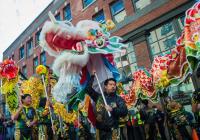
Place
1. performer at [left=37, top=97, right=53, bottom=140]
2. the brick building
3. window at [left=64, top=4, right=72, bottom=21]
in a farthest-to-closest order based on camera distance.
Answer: window at [left=64, top=4, right=72, bottom=21] < the brick building < performer at [left=37, top=97, right=53, bottom=140]

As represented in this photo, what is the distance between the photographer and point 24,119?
5578 millimetres

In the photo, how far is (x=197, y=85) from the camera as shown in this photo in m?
9.72

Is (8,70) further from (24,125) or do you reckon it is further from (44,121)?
(44,121)

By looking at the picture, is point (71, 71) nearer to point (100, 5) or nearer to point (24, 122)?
point (24, 122)

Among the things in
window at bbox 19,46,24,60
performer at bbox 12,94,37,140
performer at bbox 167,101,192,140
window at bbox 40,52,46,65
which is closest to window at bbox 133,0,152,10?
performer at bbox 167,101,192,140

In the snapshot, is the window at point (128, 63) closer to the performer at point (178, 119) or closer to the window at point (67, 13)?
the performer at point (178, 119)

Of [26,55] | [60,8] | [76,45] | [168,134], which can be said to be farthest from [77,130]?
[26,55]

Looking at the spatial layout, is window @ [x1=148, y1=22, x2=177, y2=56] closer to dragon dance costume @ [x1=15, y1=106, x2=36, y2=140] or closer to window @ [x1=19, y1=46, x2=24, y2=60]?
dragon dance costume @ [x1=15, y1=106, x2=36, y2=140]

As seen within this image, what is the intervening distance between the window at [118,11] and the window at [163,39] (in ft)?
8.41

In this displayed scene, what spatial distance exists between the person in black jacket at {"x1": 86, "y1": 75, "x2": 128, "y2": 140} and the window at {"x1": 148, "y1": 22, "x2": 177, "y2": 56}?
7484mm

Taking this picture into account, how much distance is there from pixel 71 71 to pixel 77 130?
20.1 ft

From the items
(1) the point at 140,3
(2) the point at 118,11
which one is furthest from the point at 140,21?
(2) the point at 118,11

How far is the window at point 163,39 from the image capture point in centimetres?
1110

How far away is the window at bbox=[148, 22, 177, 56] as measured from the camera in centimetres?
1110
